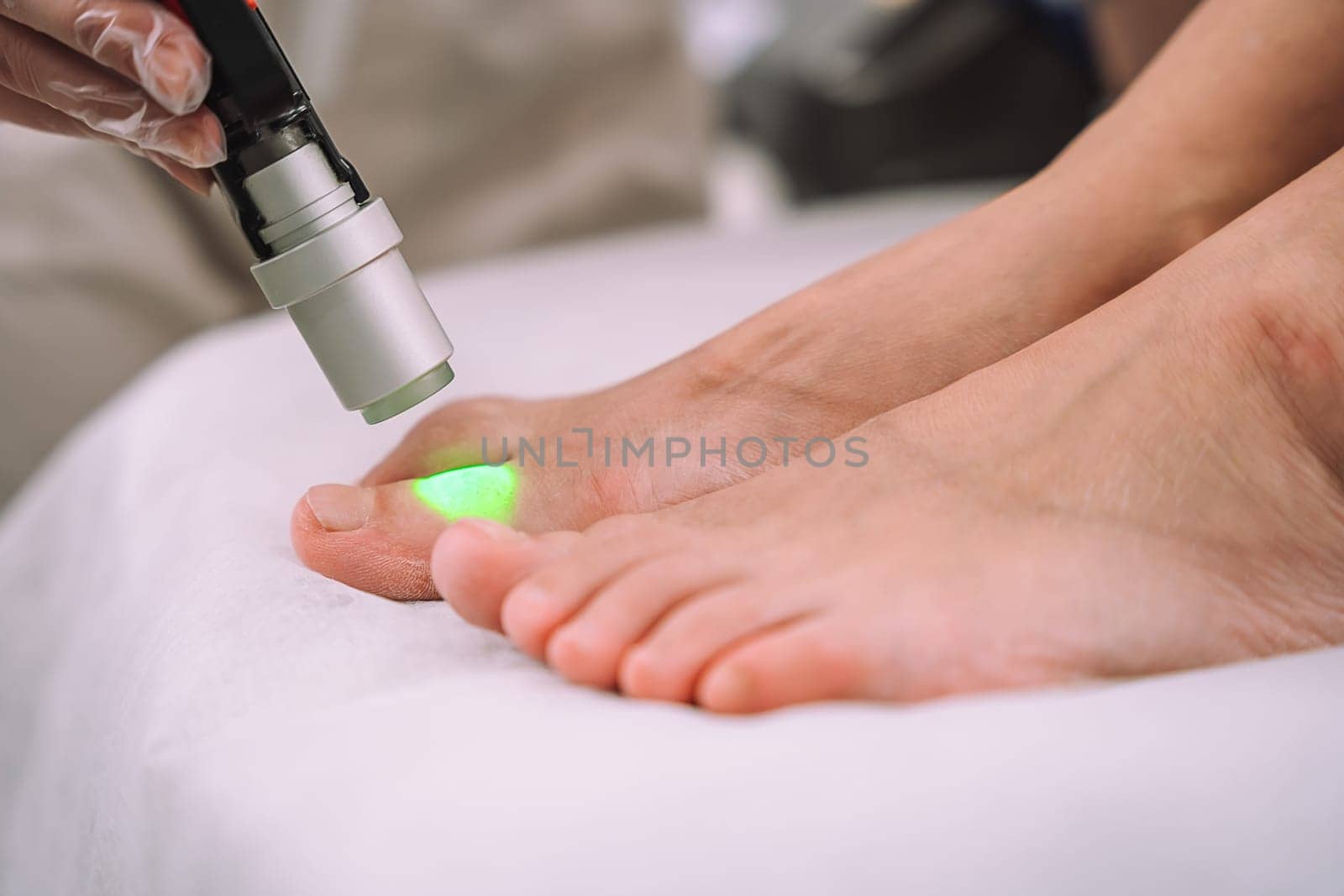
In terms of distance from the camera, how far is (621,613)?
0.46m

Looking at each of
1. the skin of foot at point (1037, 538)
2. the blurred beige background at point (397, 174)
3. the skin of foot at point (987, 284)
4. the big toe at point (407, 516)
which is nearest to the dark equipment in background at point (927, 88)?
the blurred beige background at point (397, 174)

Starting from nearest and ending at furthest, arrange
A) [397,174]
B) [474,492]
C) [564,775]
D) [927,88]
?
[564,775]
[474,492]
[397,174]
[927,88]

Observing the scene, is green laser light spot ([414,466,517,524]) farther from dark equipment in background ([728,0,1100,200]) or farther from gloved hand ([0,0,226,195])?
dark equipment in background ([728,0,1100,200])

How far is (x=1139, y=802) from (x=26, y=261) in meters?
0.96

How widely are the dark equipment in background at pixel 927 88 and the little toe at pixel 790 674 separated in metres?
1.10

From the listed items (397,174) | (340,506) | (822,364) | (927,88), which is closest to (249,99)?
(340,506)

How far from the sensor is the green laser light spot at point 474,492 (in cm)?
Result: 58

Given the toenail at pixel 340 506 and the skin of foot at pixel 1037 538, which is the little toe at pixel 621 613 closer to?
the skin of foot at pixel 1037 538

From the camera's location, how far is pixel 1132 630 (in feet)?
1.43

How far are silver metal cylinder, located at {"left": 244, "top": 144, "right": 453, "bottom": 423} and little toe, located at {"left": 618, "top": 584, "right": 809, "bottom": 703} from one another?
0.15 metres

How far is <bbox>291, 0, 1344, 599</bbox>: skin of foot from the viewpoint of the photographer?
635 mm

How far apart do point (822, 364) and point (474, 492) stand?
0.70ft

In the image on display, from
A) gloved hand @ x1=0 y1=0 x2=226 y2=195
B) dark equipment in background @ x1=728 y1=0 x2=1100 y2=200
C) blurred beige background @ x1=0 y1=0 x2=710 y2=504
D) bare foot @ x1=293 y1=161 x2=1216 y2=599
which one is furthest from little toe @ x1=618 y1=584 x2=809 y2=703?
dark equipment in background @ x1=728 y1=0 x2=1100 y2=200

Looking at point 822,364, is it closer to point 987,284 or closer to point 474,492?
point 987,284
